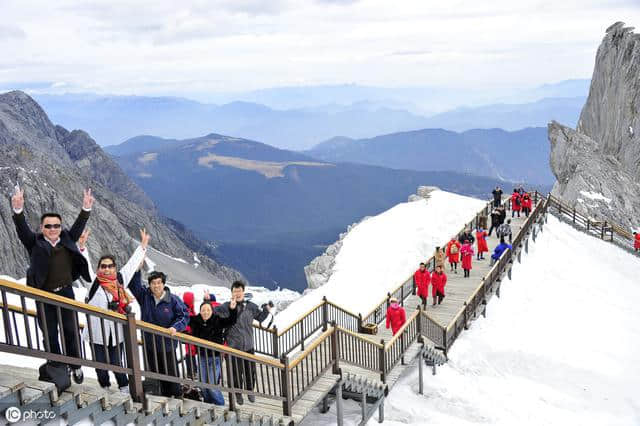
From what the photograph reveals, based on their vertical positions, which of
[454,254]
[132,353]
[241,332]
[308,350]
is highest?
[132,353]

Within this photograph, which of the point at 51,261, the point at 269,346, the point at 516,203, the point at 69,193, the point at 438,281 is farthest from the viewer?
the point at 69,193

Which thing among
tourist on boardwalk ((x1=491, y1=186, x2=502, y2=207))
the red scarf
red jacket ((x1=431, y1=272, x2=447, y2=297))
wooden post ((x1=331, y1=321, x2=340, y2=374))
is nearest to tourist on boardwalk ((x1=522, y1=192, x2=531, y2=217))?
tourist on boardwalk ((x1=491, y1=186, x2=502, y2=207))

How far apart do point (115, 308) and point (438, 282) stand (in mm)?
11273

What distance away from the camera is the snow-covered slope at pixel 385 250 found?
2341cm

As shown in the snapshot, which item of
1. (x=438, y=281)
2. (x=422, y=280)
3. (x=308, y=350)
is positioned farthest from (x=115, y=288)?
(x=438, y=281)

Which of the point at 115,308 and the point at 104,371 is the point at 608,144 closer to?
the point at 115,308

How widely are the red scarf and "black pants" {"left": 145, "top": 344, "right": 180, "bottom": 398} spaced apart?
610 mm

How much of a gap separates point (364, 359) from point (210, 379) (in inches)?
166

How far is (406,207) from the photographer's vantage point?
1485 inches

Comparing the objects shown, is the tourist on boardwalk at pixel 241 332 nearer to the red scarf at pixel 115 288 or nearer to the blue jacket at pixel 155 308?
the blue jacket at pixel 155 308

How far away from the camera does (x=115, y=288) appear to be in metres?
6.02

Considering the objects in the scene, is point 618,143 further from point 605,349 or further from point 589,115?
point 605,349

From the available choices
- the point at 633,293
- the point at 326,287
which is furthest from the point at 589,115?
the point at 326,287

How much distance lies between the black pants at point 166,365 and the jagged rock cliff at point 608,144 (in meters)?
36.8
